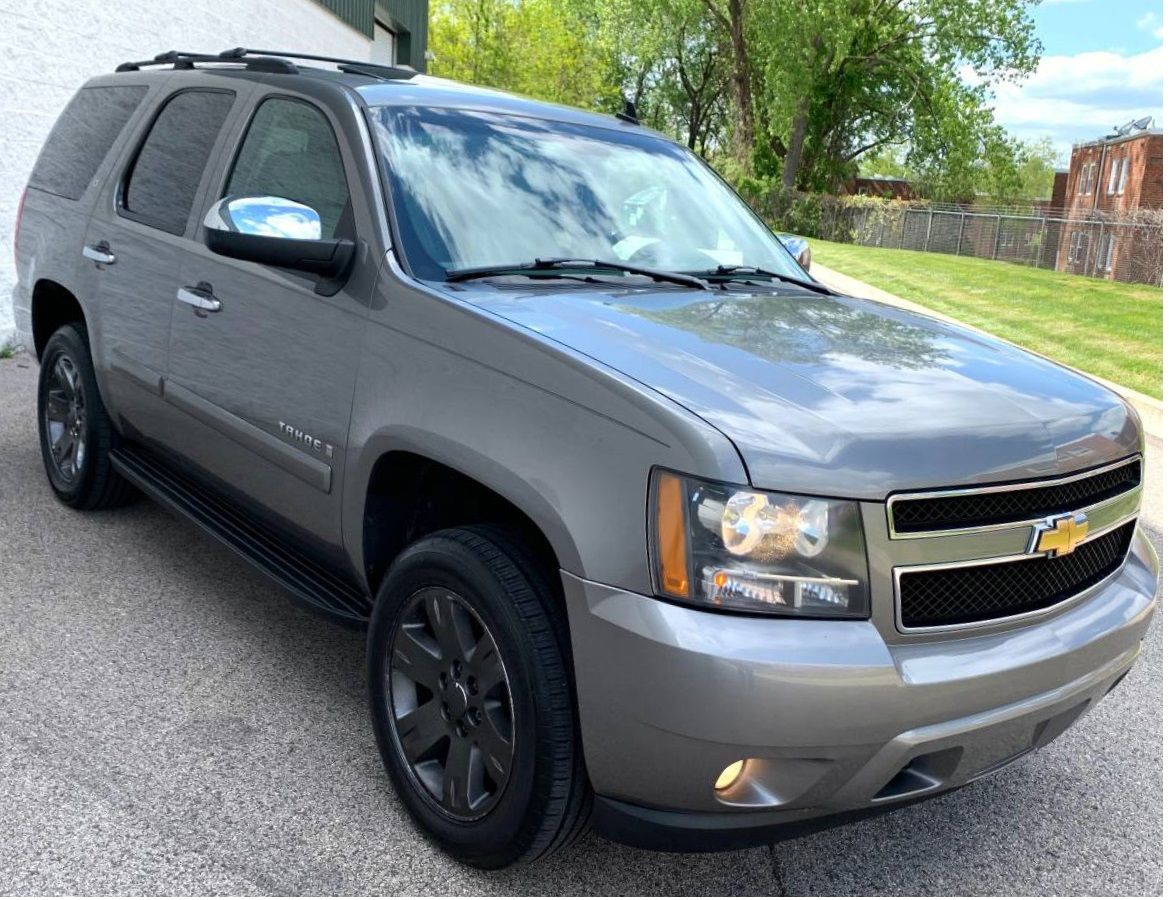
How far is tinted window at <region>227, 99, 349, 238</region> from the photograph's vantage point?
3.55 m

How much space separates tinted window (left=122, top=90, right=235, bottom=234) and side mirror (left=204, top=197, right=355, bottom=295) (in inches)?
37.4

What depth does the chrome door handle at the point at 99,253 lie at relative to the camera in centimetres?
463

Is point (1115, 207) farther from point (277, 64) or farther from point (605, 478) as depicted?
point (605, 478)

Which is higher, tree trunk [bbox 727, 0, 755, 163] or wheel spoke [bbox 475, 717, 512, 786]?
tree trunk [bbox 727, 0, 755, 163]

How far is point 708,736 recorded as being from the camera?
230cm

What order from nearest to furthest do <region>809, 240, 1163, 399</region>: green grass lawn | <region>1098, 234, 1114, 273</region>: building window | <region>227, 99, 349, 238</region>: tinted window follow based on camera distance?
<region>227, 99, 349, 238</region>: tinted window, <region>809, 240, 1163, 399</region>: green grass lawn, <region>1098, 234, 1114, 273</region>: building window

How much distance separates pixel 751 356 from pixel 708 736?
0.94m

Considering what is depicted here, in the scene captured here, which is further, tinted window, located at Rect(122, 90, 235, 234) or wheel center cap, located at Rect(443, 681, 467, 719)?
tinted window, located at Rect(122, 90, 235, 234)

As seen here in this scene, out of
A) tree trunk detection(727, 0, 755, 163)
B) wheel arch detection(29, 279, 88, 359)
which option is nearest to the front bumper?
wheel arch detection(29, 279, 88, 359)

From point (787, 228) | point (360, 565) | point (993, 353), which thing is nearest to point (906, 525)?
point (993, 353)

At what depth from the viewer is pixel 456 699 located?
2799 millimetres

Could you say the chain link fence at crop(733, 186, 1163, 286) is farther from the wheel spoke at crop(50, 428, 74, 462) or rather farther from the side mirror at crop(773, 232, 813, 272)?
the wheel spoke at crop(50, 428, 74, 462)

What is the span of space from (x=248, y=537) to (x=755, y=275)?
1.89 m

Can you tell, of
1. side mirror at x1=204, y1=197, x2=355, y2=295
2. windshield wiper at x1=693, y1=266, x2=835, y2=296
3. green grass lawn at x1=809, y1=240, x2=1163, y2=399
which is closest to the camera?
side mirror at x1=204, y1=197, x2=355, y2=295
